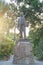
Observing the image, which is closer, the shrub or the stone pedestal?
the stone pedestal

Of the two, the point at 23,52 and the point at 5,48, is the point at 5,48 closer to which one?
the point at 5,48

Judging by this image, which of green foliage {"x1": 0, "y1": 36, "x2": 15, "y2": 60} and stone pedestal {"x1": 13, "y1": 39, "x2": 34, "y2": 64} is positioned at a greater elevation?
green foliage {"x1": 0, "y1": 36, "x2": 15, "y2": 60}

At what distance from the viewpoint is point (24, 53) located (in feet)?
41.5

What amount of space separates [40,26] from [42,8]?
173 centimetres

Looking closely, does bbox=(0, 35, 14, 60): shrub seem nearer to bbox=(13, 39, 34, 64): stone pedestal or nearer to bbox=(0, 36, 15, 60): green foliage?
bbox=(0, 36, 15, 60): green foliage

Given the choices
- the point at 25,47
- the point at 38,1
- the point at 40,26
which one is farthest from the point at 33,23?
the point at 25,47

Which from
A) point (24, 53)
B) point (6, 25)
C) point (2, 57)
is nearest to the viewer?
point (24, 53)

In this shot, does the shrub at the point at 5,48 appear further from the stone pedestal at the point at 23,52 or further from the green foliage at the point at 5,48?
the stone pedestal at the point at 23,52

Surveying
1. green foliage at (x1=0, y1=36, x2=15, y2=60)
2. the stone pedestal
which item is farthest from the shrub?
the stone pedestal

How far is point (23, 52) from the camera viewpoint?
12688 mm

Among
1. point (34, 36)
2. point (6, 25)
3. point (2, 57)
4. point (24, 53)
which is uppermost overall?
point (6, 25)

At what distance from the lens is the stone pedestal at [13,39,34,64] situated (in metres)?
12.5

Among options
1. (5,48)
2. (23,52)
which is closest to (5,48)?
(5,48)

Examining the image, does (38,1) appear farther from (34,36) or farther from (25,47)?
(25,47)
